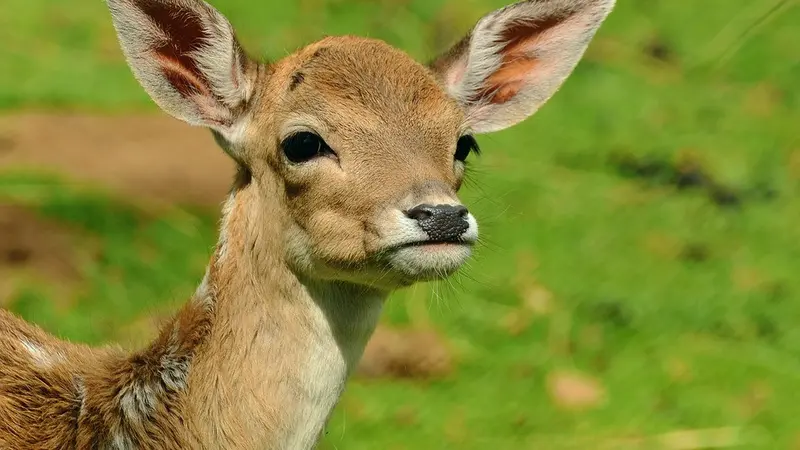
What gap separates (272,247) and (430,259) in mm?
666

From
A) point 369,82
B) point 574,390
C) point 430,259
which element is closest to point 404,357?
point 574,390

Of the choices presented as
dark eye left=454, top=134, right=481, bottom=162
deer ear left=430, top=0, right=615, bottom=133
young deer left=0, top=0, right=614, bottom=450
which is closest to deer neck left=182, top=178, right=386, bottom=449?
young deer left=0, top=0, right=614, bottom=450

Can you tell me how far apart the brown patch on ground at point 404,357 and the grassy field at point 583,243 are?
0.09 metres

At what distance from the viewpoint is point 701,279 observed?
8352mm

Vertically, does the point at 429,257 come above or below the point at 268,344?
above

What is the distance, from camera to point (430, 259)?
4375 millimetres

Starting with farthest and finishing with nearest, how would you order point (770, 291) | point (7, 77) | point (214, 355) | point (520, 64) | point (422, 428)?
point (7, 77)
point (770, 291)
point (422, 428)
point (520, 64)
point (214, 355)

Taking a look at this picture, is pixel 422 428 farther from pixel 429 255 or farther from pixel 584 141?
pixel 584 141

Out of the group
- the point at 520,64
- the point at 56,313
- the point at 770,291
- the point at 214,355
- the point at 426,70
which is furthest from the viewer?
the point at 770,291

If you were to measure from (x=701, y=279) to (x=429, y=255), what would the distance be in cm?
436

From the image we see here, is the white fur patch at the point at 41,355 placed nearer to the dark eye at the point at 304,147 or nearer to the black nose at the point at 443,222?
the dark eye at the point at 304,147

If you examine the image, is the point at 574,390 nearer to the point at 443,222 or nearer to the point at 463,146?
the point at 463,146

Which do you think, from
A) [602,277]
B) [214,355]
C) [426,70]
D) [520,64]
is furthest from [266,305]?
[602,277]

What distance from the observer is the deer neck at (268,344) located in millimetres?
4598
